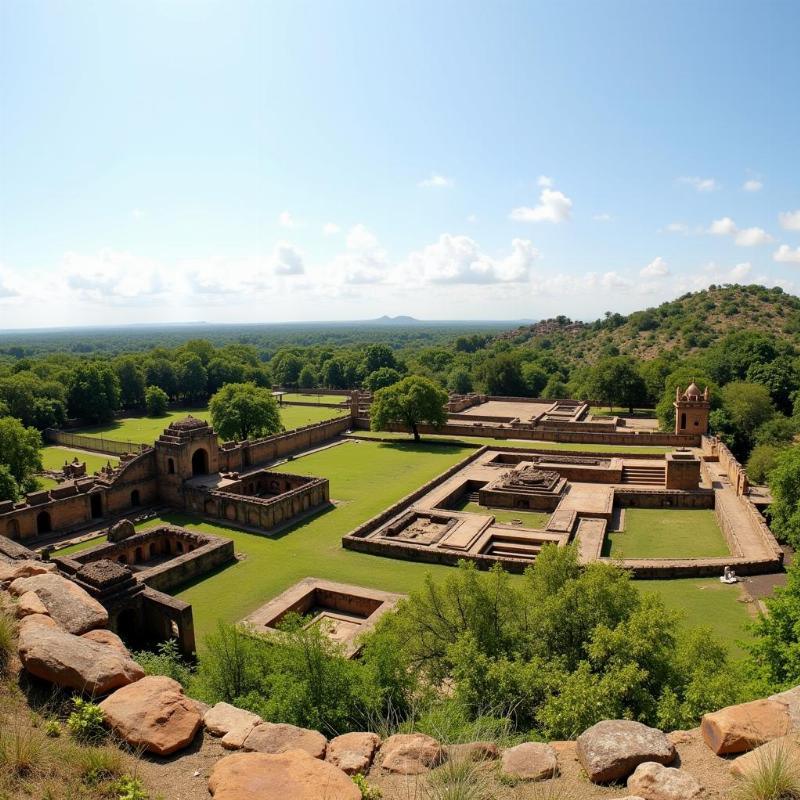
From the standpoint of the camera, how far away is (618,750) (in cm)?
530

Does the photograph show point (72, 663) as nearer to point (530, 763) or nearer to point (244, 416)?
point (530, 763)

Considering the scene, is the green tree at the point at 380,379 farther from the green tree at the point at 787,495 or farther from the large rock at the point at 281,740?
the large rock at the point at 281,740

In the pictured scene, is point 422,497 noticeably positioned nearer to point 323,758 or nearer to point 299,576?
point 299,576

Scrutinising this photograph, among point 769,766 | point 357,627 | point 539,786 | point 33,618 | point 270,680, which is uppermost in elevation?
point 33,618

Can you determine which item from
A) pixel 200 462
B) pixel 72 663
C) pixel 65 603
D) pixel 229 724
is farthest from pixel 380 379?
pixel 229 724

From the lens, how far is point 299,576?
21703 millimetres

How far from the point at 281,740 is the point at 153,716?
4.04 feet

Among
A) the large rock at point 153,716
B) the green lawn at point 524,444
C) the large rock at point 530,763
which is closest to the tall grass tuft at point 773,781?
the large rock at point 530,763

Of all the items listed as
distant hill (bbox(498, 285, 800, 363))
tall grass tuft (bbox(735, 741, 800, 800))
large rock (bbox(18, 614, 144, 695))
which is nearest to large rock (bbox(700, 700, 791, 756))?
tall grass tuft (bbox(735, 741, 800, 800))

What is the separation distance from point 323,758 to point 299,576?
55.0 feet

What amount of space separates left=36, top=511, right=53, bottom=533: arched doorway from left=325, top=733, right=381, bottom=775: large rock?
25433 millimetres

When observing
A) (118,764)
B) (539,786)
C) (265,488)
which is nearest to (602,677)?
(539,786)

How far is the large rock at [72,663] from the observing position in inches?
227

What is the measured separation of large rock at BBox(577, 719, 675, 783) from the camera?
17.1 ft
